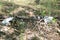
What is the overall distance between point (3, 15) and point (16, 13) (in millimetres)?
373

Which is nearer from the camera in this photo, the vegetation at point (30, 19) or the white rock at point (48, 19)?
the vegetation at point (30, 19)

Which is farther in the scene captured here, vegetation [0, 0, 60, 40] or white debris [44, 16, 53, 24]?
white debris [44, 16, 53, 24]

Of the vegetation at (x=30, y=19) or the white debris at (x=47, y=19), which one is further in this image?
the white debris at (x=47, y=19)

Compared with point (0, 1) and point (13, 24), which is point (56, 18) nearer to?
point (13, 24)

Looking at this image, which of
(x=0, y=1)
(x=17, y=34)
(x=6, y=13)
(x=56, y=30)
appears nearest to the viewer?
(x=17, y=34)

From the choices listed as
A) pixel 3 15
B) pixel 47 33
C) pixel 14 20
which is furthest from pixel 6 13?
pixel 47 33

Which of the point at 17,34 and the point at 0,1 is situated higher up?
the point at 0,1

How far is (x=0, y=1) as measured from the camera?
19.2 ft

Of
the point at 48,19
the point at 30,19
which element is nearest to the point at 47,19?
the point at 48,19

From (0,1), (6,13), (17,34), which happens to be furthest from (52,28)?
(0,1)

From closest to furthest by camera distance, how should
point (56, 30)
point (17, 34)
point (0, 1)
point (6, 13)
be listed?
1. point (17, 34)
2. point (56, 30)
3. point (6, 13)
4. point (0, 1)

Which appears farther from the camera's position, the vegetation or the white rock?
the white rock

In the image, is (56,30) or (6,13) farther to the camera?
(6,13)

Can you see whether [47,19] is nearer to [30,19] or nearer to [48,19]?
[48,19]
